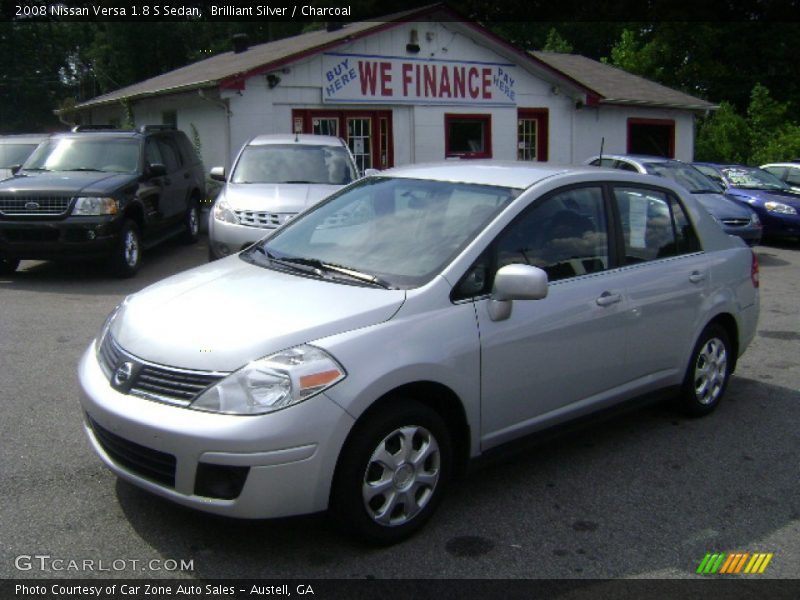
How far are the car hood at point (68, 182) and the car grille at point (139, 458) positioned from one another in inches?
272

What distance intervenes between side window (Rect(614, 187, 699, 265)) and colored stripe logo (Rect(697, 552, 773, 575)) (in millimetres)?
1731

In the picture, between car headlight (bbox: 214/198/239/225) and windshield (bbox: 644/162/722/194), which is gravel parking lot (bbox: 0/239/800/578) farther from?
windshield (bbox: 644/162/722/194)

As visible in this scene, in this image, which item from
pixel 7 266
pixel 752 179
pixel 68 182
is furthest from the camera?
pixel 752 179

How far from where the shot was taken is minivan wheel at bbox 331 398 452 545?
11.1ft

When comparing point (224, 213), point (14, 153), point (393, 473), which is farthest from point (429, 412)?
point (14, 153)

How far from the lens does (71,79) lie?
5491 centimetres

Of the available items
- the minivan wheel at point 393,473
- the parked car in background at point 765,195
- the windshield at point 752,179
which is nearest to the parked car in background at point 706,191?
the parked car in background at point 765,195

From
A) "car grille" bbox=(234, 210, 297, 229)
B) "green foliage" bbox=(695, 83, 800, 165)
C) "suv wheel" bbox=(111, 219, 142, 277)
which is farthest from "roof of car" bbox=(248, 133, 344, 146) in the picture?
"green foliage" bbox=(695, 83, 800, 165)

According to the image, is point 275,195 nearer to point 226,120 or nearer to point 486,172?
point 486,172

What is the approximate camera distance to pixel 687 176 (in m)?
13.7

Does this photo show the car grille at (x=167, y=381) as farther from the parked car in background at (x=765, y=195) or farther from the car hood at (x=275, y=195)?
the parked car in background at (x=765, y=195)

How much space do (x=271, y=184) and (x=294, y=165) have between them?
2.22 ft

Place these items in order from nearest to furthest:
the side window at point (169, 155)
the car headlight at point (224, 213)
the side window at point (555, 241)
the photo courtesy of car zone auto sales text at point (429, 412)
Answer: the photo courtesy of car zone auto sales text at point (429, 412), the side window at point (555, 241), the car headlight at point (224, 213), the side window at point (169, 155)

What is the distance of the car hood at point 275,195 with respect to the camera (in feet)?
31.0
